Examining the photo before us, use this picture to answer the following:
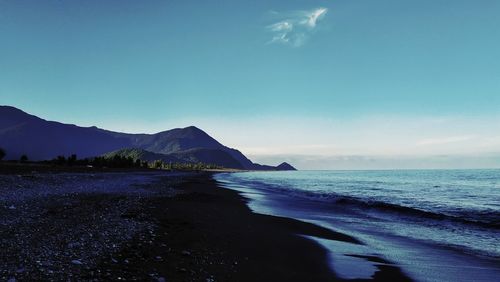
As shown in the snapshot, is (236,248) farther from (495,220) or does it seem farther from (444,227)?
(495,220)

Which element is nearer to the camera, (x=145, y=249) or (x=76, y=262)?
(x=76, y=262)

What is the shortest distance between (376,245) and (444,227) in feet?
31.0

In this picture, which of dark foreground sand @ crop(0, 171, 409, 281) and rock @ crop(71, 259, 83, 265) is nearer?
dark foreground sand @ crop(0, 171, 409, 281)

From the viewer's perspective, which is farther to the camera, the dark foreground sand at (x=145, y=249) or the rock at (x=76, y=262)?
the rock at (x=76, y=262)

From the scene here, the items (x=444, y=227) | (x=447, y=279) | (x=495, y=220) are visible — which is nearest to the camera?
(x=447, y=279)

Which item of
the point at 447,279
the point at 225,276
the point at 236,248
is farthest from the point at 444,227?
the point at 225,276

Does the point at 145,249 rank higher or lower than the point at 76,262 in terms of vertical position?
lower

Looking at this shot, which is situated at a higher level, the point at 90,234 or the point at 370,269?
the point at 90,234

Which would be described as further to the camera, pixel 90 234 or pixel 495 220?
pixel 495 220

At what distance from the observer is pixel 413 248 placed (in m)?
15.9

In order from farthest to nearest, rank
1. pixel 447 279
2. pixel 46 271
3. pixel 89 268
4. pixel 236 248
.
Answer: pixel 236 248, pixel 447 279, pixel 89 268, pixel 46 271

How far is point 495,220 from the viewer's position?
2612cm

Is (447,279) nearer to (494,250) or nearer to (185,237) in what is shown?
(494,250)

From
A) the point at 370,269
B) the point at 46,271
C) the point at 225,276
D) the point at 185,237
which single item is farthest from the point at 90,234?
the point at 370,269
